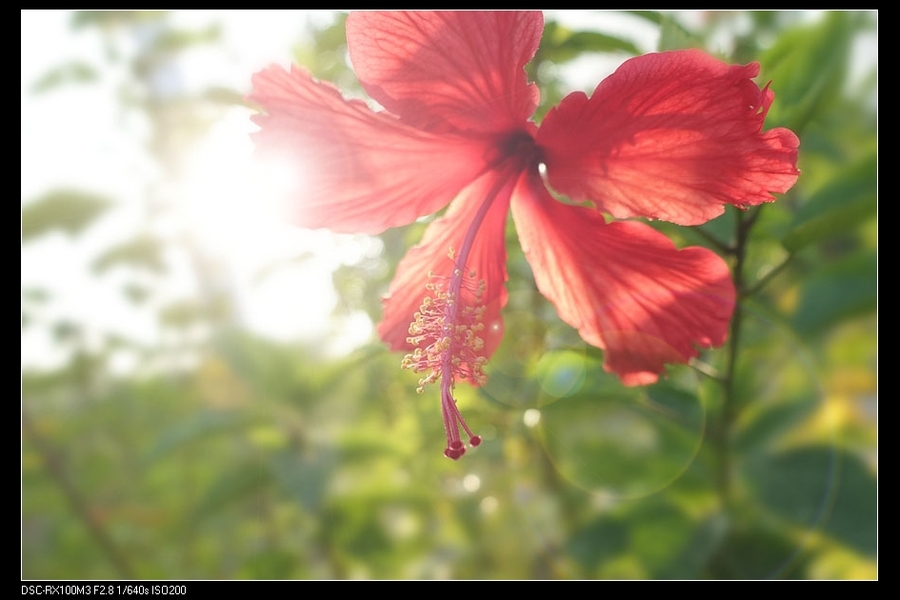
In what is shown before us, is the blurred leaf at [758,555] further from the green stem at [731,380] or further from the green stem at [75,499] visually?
the green stem at [75,499]

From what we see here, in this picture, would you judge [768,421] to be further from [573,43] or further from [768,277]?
[573,43]

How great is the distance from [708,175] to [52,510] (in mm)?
1987

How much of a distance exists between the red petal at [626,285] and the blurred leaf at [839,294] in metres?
0.51

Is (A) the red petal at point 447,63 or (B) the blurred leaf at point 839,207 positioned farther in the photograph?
(B) the blurred leaf at point 839,207

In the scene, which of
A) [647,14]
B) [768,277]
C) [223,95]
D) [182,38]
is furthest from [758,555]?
[182,38]

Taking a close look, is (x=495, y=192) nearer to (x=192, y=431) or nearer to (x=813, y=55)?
(x=813, y=55)

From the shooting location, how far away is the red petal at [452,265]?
69cm

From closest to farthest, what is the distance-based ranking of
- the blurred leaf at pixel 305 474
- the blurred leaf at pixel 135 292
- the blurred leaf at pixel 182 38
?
the blurred leaf at pixel 305 474 < the blurred leaf at pixel 182 38 < the blurred leaf at pixel 135 292

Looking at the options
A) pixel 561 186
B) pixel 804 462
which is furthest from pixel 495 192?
pixel 804 462

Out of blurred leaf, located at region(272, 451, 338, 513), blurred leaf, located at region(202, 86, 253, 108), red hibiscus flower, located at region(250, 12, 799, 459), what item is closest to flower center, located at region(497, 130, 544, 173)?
red hibiscus flower, located at region(250, 12, 799, 459)

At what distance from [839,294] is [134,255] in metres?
1.57

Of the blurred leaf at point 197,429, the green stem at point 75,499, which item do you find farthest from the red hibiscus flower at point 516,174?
the green stem at point 75,499

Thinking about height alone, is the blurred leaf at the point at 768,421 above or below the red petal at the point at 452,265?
below

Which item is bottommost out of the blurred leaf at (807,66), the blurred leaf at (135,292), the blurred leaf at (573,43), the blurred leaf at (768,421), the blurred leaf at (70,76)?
the blurred leaf at (768,421)
